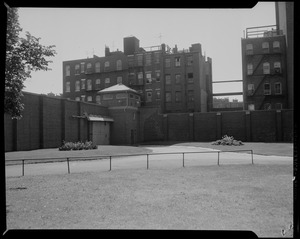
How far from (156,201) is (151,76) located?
42.5 m

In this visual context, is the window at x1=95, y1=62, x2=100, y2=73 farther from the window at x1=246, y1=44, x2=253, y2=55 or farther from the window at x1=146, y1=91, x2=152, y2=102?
the window at x1=246, y1=44, x2=253, y2=55

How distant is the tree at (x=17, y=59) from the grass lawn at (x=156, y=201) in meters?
3.20

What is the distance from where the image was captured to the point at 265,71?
4247 centimetres

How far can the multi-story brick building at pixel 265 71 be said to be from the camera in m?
41.5

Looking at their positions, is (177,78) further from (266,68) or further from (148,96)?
(266,68)

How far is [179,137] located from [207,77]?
18817 mm

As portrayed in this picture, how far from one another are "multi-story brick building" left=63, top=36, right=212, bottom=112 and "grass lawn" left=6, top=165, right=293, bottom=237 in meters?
34.9

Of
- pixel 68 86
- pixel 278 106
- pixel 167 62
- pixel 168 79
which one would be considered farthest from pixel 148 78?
pixel 278 106

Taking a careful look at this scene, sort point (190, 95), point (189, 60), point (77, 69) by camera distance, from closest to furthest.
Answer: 1. point (190, 95)
2. point (189, 60)
3. point (77, 69)

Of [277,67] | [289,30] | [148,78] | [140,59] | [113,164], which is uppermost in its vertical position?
[140,59]

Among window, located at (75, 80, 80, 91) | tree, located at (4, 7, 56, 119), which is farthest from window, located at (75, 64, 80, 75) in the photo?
tree, located at (4, 7, 56, 119)

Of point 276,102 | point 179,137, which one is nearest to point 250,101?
point 276,102

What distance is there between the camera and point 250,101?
141ft
